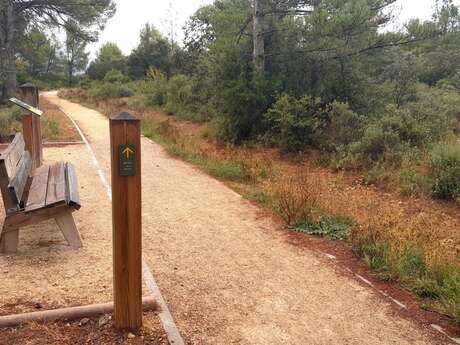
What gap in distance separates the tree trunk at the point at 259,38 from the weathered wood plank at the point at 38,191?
9.20 meters

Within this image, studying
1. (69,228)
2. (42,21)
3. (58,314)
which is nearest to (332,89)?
(69,228)

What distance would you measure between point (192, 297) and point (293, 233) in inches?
89.2

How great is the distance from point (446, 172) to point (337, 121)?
13.7 feet

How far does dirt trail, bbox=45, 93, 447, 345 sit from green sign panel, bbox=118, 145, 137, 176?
1294 millimetres

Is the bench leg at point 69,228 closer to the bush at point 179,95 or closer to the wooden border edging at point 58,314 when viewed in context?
the wooden border edging at point 58,314

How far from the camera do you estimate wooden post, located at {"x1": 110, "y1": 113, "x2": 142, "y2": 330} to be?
9.98 ft

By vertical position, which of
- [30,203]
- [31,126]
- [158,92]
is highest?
[158,92]

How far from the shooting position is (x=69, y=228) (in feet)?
15.3

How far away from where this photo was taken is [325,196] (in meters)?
7.52

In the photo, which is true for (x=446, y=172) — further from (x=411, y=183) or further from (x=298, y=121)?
(x=298, y=121)

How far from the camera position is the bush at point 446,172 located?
26.2ft

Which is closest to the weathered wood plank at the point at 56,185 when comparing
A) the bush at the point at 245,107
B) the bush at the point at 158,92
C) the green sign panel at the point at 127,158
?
the green sign panel at the point at 127,158

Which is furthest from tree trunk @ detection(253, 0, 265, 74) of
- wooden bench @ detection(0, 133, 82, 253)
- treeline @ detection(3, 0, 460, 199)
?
wooden bench @ detection(0, 133, 82, 253)

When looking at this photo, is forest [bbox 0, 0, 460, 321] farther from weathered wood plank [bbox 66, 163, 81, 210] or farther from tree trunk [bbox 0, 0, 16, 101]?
weathered wood plank [bbox 66, 163, 81, 210]
